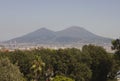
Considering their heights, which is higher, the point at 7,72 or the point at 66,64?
the point at 7,72

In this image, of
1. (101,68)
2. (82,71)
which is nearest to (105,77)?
(101,68)

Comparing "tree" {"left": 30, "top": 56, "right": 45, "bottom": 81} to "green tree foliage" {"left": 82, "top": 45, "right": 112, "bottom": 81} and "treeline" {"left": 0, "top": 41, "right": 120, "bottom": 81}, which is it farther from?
"green tree foliage" {"left": 82, "top": 45, "right": 112, "bottom": 81}

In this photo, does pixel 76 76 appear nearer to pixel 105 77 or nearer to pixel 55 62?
pixel 55 62

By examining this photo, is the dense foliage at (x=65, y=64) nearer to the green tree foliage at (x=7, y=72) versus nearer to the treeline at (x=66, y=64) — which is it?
the treeline at (x=66, y=64)

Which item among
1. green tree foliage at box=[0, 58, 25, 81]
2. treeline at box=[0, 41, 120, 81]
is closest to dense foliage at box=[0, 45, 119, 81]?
treeline at box=[0, 41, 120, 81]

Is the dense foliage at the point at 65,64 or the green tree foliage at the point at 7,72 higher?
the green tree foliage at the point at 7,72

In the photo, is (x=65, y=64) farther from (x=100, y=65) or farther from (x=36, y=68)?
(x=100, y=65)

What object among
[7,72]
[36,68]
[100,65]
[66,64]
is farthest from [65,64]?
[7,72]

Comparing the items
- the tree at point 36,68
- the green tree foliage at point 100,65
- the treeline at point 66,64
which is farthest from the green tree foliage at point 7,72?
the green tree foliage at point 100,65

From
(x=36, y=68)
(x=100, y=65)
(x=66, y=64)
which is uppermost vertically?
(x=36, y=68)
